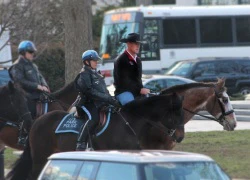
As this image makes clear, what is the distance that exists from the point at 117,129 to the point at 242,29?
3161cm

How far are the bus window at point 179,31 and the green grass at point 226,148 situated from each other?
1941cm

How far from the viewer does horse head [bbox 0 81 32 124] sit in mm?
14422

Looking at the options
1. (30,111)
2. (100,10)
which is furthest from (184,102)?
(100,10)

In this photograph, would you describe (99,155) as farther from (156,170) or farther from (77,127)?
(77,127)

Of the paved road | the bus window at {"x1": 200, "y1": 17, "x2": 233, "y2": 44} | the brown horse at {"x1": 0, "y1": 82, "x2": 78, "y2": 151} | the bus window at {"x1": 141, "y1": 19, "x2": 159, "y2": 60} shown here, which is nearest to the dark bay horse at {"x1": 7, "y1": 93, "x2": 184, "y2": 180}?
the brown horse at {"x1": 0, "y1": 82, "x2": 78, "y2": 151}

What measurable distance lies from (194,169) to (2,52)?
24363mm

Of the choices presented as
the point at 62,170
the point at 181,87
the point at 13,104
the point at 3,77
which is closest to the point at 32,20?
the point at 3,77

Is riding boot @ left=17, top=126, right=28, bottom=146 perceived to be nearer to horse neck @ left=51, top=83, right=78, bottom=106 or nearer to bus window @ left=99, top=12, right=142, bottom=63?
horse neck @ left=51, top=83, right=78, bottom=106

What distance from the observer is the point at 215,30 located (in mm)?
42656

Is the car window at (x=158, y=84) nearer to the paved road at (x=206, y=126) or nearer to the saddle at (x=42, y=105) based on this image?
the paved road at (x=206, y=126)

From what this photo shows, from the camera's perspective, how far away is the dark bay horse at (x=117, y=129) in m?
12.3

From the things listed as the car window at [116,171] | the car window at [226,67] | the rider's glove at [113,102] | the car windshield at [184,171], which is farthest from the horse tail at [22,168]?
the car window at [226,67]

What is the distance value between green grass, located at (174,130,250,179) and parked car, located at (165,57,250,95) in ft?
46.6

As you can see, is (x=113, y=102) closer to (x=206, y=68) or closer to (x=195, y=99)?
(x=195, y=99)
